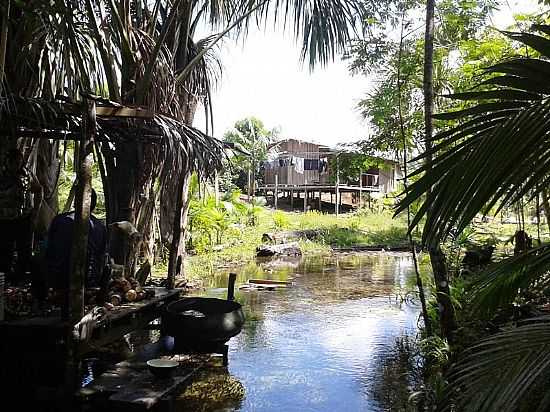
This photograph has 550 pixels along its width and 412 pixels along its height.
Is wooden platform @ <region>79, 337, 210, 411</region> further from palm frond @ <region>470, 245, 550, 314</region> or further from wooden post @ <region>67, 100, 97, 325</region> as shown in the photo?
palm frond @ <region>470, 245, 550, 314</region>

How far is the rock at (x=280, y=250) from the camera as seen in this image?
53.4 feet

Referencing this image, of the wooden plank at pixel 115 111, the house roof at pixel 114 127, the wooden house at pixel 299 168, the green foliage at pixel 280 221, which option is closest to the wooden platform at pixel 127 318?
A: the house roof at pixel 114 127

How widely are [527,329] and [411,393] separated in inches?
164

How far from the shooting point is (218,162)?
21.3 feet

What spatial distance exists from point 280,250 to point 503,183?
49.9ft

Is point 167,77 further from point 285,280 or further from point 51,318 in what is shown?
point 285,280

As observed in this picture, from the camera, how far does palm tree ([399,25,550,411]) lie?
131 centimetres

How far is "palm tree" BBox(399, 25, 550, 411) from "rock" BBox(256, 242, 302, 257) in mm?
14588

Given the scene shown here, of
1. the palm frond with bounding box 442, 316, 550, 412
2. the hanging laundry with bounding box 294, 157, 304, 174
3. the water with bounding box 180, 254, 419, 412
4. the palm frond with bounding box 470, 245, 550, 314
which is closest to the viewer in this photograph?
the palm frond with bounding box 442, 316, 550, 412

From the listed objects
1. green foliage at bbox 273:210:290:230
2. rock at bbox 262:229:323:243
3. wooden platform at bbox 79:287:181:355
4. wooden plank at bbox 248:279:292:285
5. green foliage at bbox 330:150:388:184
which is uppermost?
green foliage at bbox 330:150:388:184

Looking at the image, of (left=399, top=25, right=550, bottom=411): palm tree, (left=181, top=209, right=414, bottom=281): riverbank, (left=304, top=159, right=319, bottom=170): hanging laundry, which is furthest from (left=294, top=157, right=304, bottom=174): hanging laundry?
(left=399, top=25, right=550, bottom=411): palm tree

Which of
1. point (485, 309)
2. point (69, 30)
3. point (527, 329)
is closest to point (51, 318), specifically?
point (69, 30)

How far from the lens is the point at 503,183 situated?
1551 millimetres

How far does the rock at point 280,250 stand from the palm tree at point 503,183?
14.6 metres
